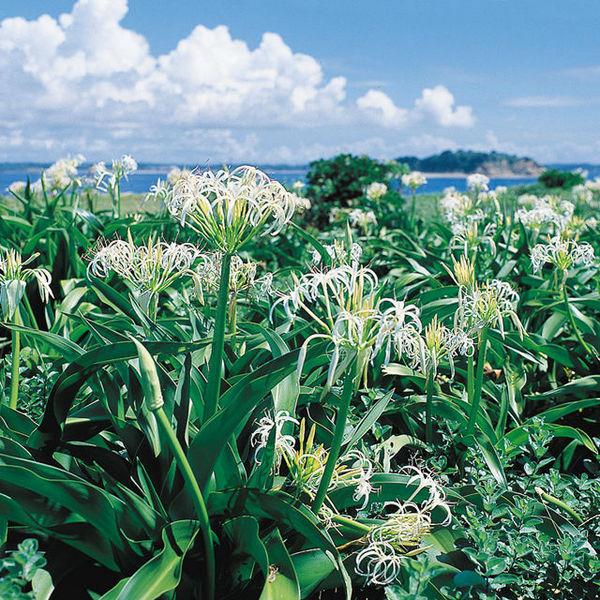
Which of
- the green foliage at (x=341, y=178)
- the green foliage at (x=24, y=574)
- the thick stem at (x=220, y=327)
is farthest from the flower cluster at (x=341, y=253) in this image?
the green foliage at (x=341, y=178)

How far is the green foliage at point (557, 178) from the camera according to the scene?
26.0m

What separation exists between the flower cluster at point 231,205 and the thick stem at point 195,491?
1.46 ft

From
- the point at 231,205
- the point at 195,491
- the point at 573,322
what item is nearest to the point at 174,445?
the point at 195,491

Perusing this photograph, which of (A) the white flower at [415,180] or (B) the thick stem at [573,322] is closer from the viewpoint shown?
(B) the thick stem at [573,322]

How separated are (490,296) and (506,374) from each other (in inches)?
37.8

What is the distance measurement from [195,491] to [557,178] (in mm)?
27645

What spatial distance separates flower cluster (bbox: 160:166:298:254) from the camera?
65.3 inches

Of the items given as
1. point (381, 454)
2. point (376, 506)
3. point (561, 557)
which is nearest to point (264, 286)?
point (381, 454)

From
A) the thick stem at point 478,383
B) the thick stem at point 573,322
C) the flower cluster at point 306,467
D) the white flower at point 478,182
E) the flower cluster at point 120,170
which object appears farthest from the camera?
the white flower at point 478,182

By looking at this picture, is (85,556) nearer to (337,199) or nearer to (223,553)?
(223,553)

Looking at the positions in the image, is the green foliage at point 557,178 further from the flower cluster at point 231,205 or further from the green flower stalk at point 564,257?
the flower cluster at point 231,205

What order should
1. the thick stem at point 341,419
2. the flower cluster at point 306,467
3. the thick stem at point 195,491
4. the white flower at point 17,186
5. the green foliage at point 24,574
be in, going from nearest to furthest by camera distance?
the green foliage at point 24,574
the thick stem at point 195,491
the thick stem at point 341,419
the flower cluster at point 306,467
the white flower at point 17,186

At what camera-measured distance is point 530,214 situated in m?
4.59

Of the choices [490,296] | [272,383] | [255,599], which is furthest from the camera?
[490,296]
